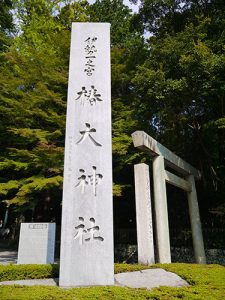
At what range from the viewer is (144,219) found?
7879mm

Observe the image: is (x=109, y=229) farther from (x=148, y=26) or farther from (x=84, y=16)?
(x=84, y=16)

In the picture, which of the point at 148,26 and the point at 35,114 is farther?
the point at 148,26

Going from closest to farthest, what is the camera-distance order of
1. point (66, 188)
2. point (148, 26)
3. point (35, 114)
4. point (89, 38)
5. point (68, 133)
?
1. point (66, 188)
2. point (68, 133)
3. point (89, 38)
4. point (35, 114)
5. point (148, 26)

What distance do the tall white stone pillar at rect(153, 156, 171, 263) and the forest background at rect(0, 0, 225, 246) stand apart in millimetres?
2088

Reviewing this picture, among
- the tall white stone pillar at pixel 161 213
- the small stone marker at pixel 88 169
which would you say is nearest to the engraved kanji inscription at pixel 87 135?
the small stone marker at pixel 88 169

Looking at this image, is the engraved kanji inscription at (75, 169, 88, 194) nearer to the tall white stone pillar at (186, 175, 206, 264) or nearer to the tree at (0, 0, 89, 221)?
the tree at (0, 0, 89, 221)

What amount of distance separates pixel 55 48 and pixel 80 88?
8.90 metres

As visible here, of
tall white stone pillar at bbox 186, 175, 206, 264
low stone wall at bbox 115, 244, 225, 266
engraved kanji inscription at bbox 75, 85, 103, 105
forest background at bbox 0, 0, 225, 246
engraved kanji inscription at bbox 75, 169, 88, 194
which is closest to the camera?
engraved kanji inscription at bbox 75, 169, 88, 194

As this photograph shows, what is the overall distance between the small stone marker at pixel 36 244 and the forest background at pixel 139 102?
1.68 metres

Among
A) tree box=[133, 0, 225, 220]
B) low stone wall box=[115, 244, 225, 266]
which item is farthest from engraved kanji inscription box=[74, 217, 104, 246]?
low stone wall box=[115, 244, 225, 266]

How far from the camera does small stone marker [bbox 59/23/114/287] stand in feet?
16.6

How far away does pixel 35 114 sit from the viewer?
39.0 feet

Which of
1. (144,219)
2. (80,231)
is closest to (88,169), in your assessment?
(80,231)

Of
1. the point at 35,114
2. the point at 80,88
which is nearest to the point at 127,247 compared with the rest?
the point at 35,114
